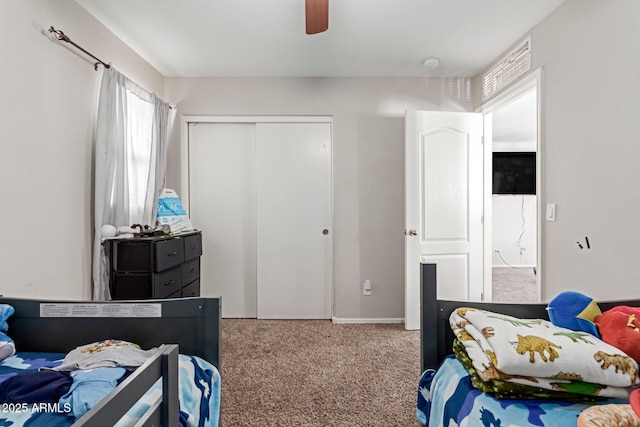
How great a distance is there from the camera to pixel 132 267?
2.23 m

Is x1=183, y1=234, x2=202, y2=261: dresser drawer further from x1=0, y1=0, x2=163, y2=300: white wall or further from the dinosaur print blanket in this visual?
the dinosaur print blanket

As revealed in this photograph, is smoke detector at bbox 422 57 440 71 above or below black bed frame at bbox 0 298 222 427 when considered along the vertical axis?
above

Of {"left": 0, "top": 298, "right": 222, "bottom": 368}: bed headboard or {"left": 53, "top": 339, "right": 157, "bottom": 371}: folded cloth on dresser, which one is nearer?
{"left": 53, "top": 339, "right": 157, "bottom": 371}: folded cloth on dresser

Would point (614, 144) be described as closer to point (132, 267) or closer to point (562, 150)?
point (562, 150)

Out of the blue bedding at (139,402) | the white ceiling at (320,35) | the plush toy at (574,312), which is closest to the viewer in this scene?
the blue bedding at (139,402)

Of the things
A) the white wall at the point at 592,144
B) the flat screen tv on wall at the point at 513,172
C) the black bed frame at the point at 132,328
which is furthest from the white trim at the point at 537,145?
the flat screen tv on wall at the point at 513,172

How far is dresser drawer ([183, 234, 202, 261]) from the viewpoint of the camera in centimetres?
266

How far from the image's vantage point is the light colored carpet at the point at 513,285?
4348mm

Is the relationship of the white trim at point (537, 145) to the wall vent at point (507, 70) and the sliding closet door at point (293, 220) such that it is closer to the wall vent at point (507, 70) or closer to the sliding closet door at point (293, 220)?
the wall vent at point (507, 70)

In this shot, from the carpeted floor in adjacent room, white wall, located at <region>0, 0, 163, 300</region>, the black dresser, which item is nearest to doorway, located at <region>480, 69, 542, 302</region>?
the carpeted floor in adjacent room

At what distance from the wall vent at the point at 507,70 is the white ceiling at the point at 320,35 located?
0.09 meters

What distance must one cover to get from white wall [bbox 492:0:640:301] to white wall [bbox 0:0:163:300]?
3055 mm

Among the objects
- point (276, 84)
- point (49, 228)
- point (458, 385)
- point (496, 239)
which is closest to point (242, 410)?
point (458, 385)

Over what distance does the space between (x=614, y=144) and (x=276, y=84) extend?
8.94 ft
